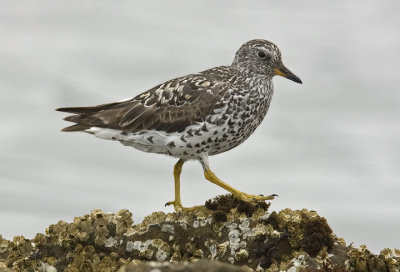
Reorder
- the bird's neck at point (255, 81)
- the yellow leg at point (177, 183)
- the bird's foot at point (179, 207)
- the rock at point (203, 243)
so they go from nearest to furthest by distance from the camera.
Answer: the rock at point (203, 243)
the bird's foot at point (179, 207)
the bird's neck at point (255, 81)
the yellow leg at point (177, 183)

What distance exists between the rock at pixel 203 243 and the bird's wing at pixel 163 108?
1.56 meters

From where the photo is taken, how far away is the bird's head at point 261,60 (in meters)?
13.0

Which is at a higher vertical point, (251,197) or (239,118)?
(239,118)

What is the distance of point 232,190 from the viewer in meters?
12.1

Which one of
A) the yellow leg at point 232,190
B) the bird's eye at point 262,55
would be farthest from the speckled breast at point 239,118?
the bird's eye at point 262,55

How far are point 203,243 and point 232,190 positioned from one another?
125 cm

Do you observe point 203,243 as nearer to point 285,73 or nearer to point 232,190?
point 232,190

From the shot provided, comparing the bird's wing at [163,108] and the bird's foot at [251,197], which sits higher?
the bird's wing at [163,108]

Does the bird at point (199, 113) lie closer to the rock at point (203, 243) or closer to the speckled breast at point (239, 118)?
the speckled breast at point (239, 118)

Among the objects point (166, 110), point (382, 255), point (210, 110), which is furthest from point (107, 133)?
point (382, 255)

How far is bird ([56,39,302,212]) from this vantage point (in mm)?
12089

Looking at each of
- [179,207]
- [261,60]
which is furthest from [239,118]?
[179,207]

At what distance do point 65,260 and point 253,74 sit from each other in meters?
4.60

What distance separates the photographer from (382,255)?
432 inches
